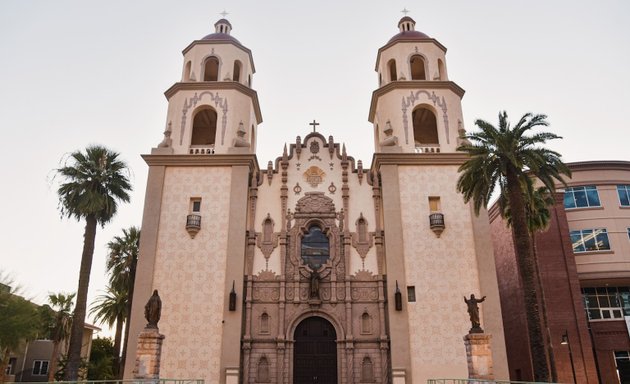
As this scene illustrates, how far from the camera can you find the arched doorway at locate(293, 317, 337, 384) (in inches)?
940

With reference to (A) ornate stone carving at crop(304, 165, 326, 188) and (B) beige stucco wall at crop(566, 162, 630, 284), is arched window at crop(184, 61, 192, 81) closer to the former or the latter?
(A) ornate stone carving at crop(304, 165, 326, 188)

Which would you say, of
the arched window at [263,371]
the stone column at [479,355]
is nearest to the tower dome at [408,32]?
the stone column at [479,355]

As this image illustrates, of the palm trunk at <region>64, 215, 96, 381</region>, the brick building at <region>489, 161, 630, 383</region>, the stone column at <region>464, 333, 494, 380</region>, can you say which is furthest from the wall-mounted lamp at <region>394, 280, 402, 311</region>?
the palm trunk at <region>64, 215, 96, 381</region>

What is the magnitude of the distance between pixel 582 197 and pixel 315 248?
2128 centimetres

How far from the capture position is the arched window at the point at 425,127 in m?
32.2

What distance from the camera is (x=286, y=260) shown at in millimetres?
25703

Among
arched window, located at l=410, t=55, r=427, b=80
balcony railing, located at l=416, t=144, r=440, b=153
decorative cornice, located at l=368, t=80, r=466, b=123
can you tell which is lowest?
balcony railing, located at l=416, t=144, r=440, b=153

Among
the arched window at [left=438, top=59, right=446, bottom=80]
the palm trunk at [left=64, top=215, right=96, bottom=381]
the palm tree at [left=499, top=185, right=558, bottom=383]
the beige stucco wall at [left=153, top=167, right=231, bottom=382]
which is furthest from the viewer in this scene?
the arched window at [left=438, top=59, right=446, bottom=80]

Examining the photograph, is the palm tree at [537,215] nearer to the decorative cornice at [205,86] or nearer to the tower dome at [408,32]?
the tower dome at [408,32]

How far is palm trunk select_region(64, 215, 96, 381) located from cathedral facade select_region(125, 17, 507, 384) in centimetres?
302

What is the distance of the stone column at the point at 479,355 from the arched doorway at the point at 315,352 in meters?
7.35

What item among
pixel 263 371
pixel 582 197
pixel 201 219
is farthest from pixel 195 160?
pixel 582 197

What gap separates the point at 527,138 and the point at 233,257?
15781 millimetres

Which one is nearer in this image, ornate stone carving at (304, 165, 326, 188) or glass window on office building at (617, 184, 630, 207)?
ornate stone carving at (304, 165, 326, 188)
